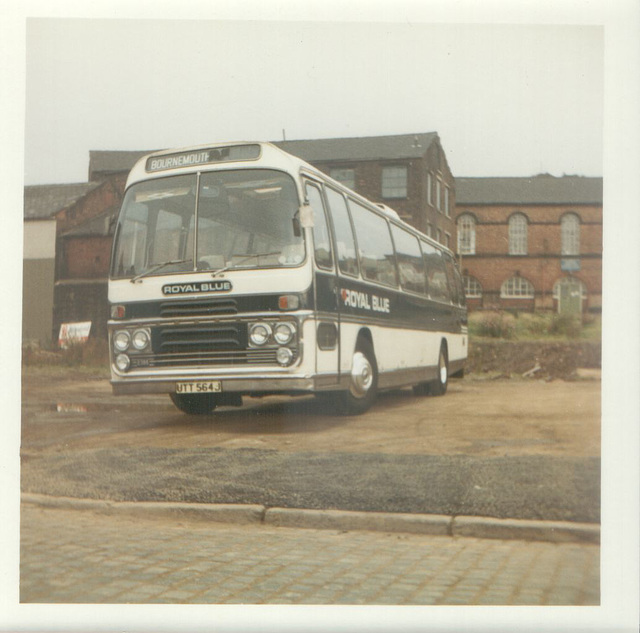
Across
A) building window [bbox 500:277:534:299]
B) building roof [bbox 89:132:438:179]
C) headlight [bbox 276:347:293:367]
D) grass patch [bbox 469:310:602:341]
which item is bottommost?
headlight [bbox 276:347:293:367]

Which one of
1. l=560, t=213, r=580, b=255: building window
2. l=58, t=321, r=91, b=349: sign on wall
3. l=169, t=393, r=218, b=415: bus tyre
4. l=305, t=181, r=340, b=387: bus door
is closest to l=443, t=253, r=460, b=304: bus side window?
l=560, t=213, r=580, b=255: building window

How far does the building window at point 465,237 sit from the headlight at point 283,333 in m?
1.52

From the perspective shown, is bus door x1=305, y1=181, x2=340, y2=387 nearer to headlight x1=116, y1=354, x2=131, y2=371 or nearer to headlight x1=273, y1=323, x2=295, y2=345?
headlight x1=273, y1=323, x2=295, y2=345

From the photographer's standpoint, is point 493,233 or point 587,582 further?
point 493,233

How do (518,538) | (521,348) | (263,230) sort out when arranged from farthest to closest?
1. (521,348)
2. (263,230)
3. (518,538)

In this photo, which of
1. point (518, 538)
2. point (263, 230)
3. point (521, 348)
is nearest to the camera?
point (518, 538)

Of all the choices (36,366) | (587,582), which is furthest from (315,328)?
(587,582)

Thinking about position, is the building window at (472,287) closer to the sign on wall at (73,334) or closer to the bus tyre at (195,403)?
the bus tyre at (195,403)

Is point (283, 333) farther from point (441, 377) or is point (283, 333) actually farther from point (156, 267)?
point (441, 377)

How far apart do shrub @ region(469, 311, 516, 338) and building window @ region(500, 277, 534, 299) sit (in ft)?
0.51

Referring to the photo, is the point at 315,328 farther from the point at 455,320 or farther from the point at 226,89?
the point at 226,89

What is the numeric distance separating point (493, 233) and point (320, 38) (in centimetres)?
200

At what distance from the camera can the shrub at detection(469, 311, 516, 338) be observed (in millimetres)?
5695

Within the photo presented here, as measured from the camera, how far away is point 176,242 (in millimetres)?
5434
